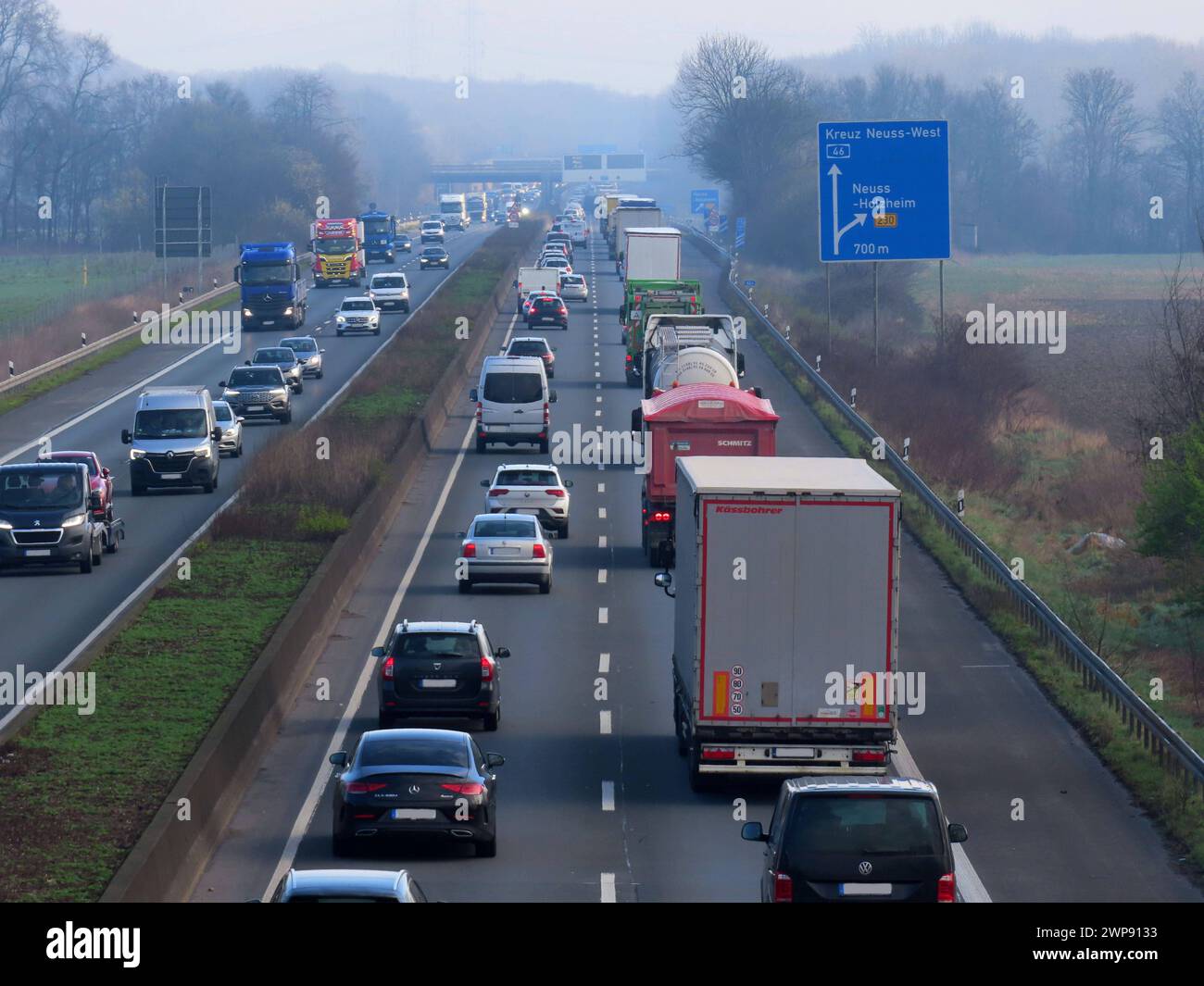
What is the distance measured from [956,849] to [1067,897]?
1881 millimetres

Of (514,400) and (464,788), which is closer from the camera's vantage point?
(464,788)

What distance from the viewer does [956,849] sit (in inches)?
730

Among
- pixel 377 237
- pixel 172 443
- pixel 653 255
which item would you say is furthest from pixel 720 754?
pixel 377 237

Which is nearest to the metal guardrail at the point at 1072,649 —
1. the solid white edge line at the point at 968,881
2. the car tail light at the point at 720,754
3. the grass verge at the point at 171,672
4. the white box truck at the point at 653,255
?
the solid white edge line at the point at 968,881

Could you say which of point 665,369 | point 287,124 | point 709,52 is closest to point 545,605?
point 665,369

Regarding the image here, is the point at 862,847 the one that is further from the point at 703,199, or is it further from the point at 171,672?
the point at 703,199

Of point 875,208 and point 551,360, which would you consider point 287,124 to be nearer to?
point 551,360

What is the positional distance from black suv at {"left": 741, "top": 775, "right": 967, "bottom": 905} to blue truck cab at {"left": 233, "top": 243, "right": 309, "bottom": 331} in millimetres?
63013

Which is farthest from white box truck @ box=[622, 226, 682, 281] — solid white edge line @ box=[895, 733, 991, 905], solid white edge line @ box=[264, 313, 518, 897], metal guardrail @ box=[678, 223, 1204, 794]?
solid white edge line @ box=[895, 733, 991, 905]

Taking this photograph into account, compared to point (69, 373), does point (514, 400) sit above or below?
below

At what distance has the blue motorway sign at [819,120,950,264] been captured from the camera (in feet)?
164

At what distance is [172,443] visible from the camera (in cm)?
4222

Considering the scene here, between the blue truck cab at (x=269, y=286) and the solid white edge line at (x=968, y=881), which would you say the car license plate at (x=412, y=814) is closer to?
the solid white edge line at (x=968, y=881)

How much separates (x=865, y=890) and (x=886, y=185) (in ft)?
128
